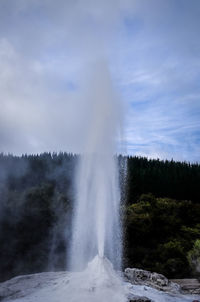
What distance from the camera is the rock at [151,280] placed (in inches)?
306

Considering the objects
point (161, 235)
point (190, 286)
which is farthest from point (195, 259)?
point (161, 235)

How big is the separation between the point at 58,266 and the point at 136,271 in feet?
16.9

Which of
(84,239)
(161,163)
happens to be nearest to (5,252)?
(84,239)

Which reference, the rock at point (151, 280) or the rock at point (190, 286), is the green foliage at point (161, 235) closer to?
the rock at point (190, 286)

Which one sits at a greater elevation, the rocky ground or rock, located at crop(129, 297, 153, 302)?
rock, located at crop(129, 297, 153, 302)

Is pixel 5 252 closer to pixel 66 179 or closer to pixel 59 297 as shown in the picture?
pixel 66 179

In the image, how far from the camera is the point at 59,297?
6203mm

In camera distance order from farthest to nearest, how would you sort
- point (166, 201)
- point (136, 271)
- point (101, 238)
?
point (166, 201), point (136, 271), point (101, 238)

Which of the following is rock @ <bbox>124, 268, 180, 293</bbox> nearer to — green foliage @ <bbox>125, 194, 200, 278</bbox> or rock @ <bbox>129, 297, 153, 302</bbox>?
rock @ <bbox>129, 297, 153, 302</bbox>

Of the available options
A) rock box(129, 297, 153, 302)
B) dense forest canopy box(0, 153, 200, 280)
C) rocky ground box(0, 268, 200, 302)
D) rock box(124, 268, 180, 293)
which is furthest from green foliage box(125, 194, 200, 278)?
rock box(129, 297, 153, 302)

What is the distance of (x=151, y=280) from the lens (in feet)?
27.4

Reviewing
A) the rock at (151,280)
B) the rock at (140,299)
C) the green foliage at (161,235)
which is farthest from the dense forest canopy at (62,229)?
the rock at (140,299)

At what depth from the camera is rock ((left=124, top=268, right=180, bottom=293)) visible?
25.5 ft

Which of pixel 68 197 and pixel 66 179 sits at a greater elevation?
pixel 66 179
